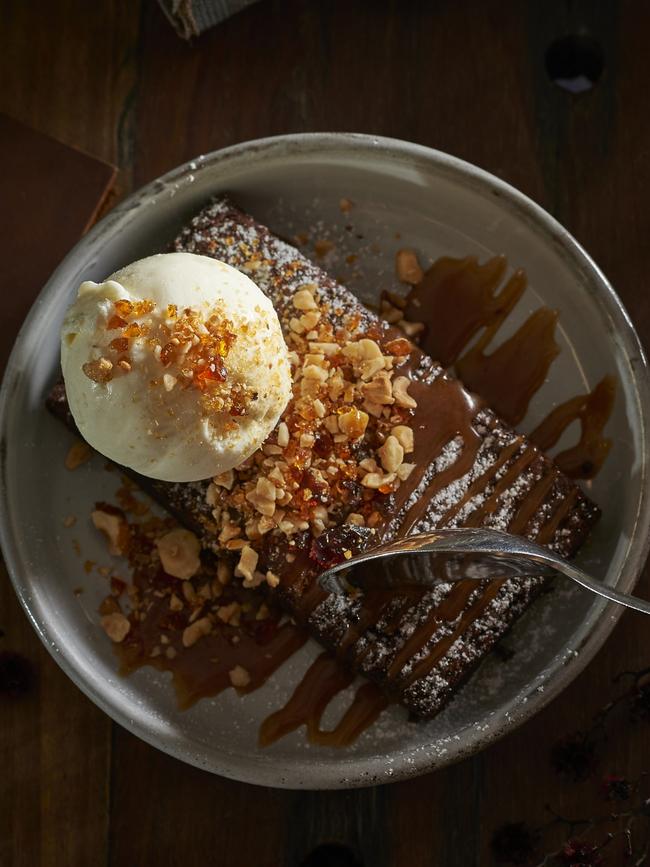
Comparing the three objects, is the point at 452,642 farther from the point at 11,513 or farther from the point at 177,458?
the point at 11,513

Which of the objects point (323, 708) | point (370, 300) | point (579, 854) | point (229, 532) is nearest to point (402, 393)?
point (370, 300)

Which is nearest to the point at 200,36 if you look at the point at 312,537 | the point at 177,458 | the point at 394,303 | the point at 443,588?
the point at 394,303

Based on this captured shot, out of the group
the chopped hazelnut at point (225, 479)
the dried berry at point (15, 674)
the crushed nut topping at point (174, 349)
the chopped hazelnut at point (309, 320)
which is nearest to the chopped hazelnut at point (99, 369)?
the crushed nut topping at point (174, 349)

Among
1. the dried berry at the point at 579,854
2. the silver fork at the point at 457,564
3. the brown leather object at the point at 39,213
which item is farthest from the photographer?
the brown leather object at the point at 39,213

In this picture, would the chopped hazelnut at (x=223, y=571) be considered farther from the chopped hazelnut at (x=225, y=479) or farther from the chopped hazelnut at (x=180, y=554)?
the chopped hazelnut at (x=225, y=479)

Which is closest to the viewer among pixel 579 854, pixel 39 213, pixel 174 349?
pixel 174 349

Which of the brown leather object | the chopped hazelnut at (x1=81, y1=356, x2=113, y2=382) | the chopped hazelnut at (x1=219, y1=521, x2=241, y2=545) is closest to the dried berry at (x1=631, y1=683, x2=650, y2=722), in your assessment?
the chopped hazelnut at (x1=219, y1=521, x2=241, y2=545)

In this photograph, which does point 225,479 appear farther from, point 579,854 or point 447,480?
point 579,854

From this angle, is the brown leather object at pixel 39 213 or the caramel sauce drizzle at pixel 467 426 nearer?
the caramel sauce drizzle at pixel 467 426

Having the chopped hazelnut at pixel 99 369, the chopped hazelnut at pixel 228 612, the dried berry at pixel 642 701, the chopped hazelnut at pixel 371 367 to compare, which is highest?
the chopped hazelnut at pixel 371 367
